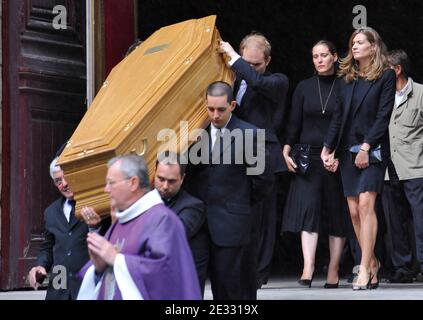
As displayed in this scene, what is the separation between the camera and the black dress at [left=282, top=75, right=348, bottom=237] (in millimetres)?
10180

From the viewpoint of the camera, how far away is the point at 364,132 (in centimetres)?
957

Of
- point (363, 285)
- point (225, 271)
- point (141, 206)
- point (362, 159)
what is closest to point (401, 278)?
point (363, 285)

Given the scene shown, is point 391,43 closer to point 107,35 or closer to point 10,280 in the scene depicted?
point 107,35

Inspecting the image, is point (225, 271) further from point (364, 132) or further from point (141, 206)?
point (364, 132)

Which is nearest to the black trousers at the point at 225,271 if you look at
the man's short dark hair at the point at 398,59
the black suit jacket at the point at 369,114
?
the black suit jacket at the point at 369,114

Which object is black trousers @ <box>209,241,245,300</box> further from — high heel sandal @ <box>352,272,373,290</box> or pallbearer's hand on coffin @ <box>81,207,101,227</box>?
high heel sandal @ <box>352,272,373,290</box>

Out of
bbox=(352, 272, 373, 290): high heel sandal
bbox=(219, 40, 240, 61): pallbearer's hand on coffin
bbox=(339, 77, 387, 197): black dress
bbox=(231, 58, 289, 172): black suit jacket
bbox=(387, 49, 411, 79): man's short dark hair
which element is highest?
bbox=(387, 49, 411, 79): man's short dark hair

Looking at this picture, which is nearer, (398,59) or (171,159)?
(171,159)

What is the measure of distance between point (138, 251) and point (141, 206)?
0.22 metres

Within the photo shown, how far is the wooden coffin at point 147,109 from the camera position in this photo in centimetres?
782

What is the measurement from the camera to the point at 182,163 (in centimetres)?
755

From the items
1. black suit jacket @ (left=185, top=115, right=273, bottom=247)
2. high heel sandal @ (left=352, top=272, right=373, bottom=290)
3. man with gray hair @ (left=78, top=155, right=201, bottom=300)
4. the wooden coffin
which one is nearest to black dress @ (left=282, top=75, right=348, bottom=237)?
high heel sandal @ (left=352, top=272, right=373, bottom=290)

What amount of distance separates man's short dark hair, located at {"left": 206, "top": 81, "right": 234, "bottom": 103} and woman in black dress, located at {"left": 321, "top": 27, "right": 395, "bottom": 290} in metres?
1.91

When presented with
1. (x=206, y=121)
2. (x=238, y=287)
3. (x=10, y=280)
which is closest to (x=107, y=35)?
(x=10, y=280)
